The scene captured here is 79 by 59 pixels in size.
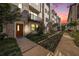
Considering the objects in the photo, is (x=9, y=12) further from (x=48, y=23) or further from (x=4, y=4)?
(x=48, y=23)

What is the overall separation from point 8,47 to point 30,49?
0.32m

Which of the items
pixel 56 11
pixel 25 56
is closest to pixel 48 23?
pixel 56 11

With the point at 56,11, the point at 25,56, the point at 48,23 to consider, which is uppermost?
the point at 56,11

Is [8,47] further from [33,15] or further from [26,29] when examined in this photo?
[33,15]

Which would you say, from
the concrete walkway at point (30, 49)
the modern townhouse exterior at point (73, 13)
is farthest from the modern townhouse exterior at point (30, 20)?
the modern townhouse exterior at point (73, 13)

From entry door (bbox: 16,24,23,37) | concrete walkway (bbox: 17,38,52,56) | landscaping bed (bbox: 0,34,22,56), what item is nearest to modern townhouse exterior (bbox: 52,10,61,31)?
concrete walkway (bbox: 17,38,52,56)

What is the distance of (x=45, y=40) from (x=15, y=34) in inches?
17.7

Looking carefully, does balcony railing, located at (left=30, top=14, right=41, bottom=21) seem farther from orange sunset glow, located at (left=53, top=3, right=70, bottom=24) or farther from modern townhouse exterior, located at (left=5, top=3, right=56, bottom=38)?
orange sunset glow, located at (left=53, top=3, right=70, bottom=24)

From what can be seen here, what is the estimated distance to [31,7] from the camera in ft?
8.66

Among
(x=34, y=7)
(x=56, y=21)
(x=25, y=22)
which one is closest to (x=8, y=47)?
(x=25, y=22)

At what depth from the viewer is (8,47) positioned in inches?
102

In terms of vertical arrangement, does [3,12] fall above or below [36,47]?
above

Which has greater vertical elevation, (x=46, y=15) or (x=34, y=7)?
(x=34, y=7)

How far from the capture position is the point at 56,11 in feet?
8.86
